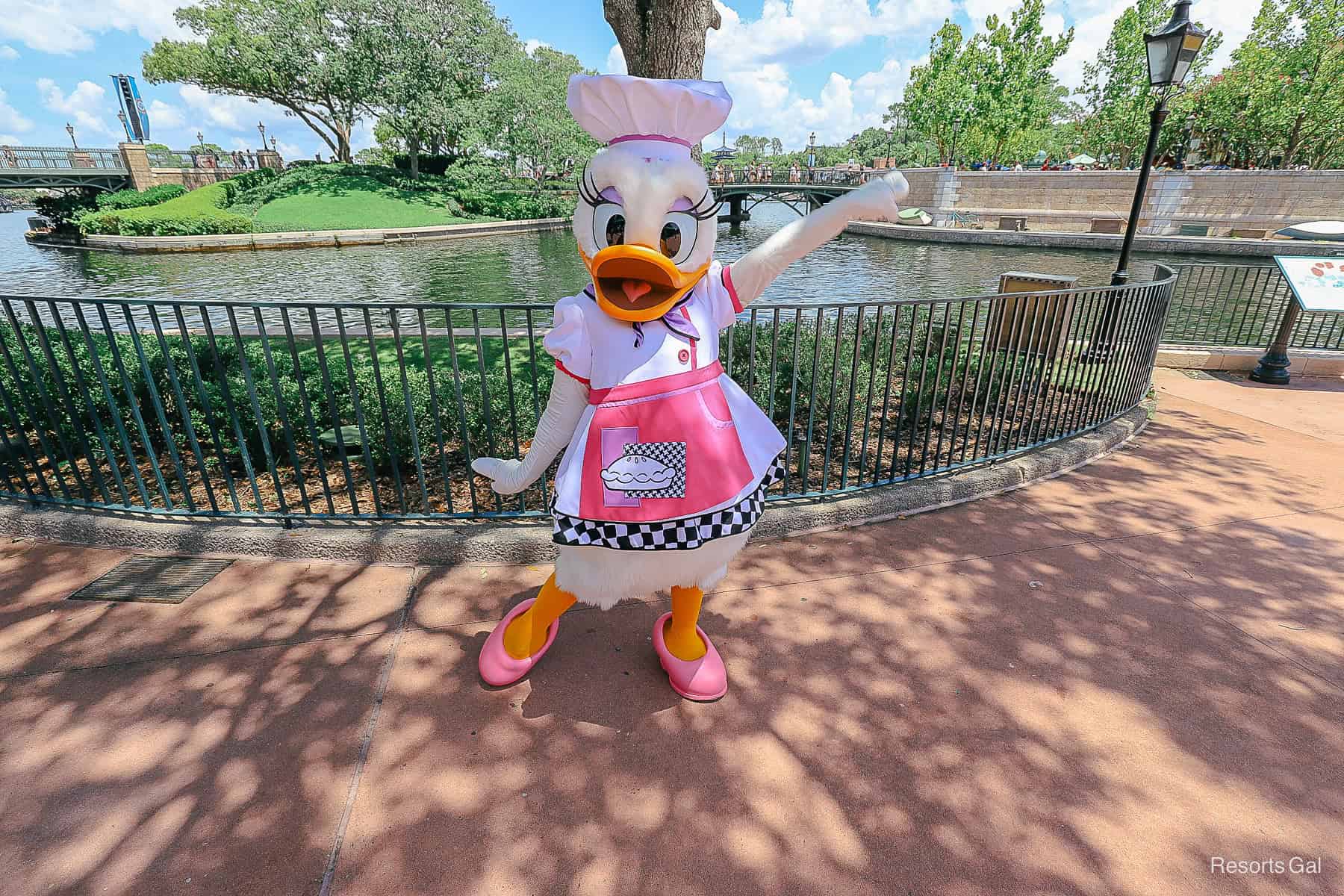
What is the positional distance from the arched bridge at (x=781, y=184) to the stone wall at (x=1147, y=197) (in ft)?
15.3

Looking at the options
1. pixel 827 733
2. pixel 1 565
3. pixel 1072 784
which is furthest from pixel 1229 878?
pixel 1 565

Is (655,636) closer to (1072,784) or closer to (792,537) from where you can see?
(792,537)

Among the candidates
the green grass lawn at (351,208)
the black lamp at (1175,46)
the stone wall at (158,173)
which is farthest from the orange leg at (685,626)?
the stone wall at (158,173)

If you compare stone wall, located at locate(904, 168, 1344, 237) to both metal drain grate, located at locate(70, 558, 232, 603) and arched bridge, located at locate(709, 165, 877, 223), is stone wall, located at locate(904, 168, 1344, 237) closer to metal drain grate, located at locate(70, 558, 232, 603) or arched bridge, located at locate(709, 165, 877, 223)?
arched bridge, located at locate(709, 165, 877, 223)

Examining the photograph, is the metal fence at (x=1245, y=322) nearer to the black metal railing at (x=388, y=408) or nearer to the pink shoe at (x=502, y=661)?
the black metal railing at (x=388, y=408)

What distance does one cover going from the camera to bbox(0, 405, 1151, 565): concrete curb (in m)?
3.28

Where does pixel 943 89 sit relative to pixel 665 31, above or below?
above

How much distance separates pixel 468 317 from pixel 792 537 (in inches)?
315

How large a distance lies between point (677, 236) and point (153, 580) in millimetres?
3065

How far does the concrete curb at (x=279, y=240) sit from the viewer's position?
22438mm

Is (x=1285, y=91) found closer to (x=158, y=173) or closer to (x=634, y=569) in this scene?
(x=634, y=569)

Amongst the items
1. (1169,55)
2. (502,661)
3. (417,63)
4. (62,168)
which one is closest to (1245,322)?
(1169,55)

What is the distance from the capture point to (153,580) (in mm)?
3123

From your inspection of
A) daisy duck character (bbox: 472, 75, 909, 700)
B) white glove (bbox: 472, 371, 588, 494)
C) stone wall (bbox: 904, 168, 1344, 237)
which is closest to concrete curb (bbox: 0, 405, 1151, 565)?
white glove (bbox: 472, 371, 588, 494)
